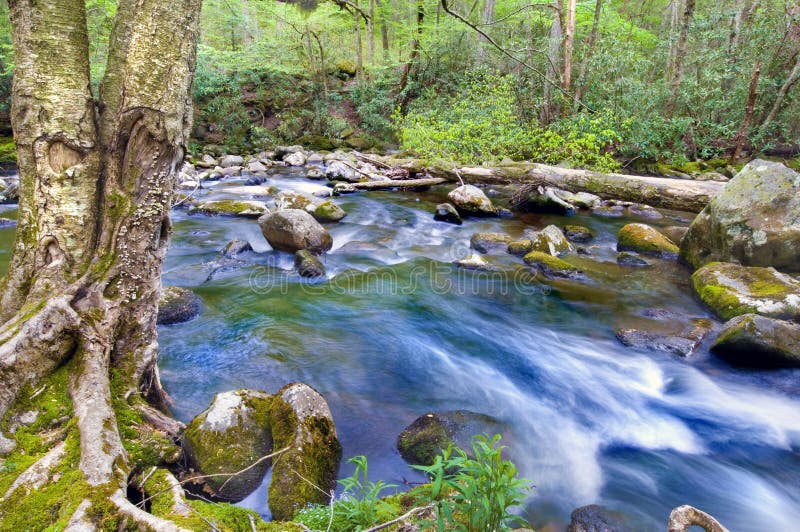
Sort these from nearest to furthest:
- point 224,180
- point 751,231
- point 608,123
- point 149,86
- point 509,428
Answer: point 149,86, point 509,428, point 751,231, point 608,123, point 224,180

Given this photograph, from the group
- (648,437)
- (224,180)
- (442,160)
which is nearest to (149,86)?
(648,437)

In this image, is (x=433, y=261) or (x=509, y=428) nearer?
(x=509, y=428)

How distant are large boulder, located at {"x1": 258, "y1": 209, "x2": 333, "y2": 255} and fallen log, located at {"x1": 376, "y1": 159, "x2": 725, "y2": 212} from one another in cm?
507

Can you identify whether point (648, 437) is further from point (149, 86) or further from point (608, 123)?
point (608, 123)

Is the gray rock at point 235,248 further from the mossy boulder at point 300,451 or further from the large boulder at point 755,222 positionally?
the large boulder at point 755,222

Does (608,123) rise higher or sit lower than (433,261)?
higher

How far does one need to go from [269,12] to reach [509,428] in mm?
22669

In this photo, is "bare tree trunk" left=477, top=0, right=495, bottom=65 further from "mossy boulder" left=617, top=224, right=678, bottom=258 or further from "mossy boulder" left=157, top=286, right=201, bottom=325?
"mossy boulder" left=157, top=286, right=201, bottom=325

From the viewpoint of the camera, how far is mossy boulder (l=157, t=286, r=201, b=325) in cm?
559

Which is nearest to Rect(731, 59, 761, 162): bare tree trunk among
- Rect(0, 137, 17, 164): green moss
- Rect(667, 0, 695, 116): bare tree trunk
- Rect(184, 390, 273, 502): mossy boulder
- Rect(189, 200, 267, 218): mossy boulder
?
Rect(667, 0, 695, 116): bare tree trunk

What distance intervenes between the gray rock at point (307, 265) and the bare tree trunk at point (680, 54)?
1473 cm

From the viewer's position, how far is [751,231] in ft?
23.0

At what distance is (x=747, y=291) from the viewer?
5930 millimetres

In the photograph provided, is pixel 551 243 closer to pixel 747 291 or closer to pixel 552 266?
pixel 552 266
